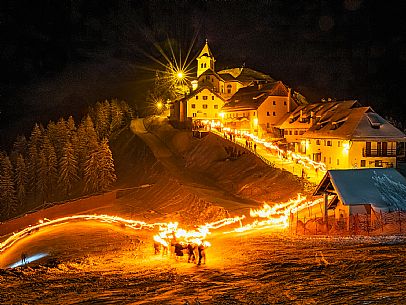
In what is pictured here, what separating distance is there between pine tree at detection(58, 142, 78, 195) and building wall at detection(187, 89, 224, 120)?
2305 cm

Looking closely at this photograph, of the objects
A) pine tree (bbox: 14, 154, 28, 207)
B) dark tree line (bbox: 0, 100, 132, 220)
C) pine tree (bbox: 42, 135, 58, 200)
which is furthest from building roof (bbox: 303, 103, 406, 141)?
pine tree (bbox: 14, 154, 28, 207)

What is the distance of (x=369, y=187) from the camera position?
2958 centimetres

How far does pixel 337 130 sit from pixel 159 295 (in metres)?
41.7

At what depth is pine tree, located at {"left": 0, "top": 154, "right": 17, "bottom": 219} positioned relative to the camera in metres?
62.3

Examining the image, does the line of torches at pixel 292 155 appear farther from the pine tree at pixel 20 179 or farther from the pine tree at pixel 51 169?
the pine tree at pixel 20 179

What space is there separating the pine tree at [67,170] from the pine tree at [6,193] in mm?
6552

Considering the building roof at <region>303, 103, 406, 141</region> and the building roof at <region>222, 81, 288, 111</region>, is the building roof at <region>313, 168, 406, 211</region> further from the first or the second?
the building roof at <region>222, 81, 288, 111</region>

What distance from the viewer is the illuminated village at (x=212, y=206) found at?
18.9 meters

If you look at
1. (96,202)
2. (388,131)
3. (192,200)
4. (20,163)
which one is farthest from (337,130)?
(20,163)

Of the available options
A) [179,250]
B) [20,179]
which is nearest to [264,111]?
[20,179]

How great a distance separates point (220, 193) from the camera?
48500mm

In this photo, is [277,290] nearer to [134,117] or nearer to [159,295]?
[159,295]

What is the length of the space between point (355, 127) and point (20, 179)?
47.1 m

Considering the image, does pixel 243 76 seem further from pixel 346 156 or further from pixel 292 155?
pixel 346 156
